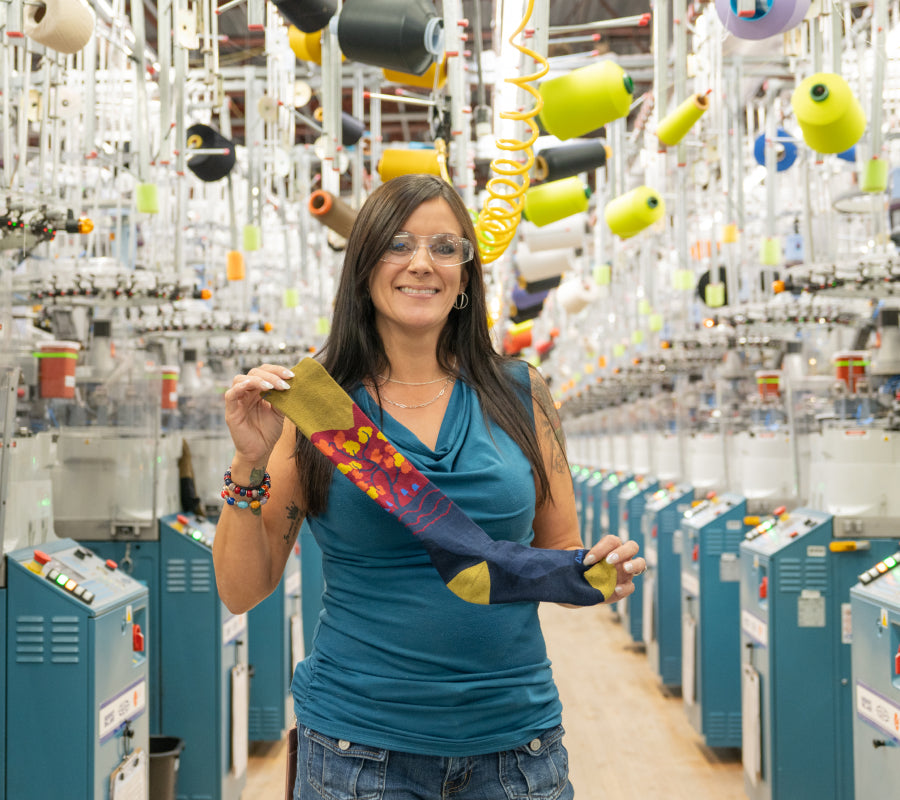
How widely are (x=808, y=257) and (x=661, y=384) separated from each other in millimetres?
5075

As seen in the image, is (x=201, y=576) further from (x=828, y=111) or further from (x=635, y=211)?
(x=828, y=111)

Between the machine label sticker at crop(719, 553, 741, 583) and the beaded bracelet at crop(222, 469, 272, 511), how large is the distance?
4.68 m

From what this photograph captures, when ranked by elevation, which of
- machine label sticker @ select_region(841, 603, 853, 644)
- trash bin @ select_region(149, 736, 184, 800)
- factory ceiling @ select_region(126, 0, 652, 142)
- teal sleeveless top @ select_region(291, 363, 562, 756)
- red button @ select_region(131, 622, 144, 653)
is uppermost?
factory ceiling @ select_region(126, 0, 652, 142)

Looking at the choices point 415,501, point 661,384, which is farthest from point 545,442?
point 661,384

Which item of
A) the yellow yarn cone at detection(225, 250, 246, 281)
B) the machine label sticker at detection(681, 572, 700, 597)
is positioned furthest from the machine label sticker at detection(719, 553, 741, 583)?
the yellow yarn cone at detection(225, 250, 246, 281)

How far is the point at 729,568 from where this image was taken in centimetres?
590

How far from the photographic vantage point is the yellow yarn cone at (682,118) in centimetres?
308

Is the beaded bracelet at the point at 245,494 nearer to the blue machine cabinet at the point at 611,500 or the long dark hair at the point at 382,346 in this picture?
the long dark hair at the point at 382,346

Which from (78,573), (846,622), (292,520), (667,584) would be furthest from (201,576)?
(667,584)

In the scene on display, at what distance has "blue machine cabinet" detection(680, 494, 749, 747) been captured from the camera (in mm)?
5844

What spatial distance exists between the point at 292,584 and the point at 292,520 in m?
4.72

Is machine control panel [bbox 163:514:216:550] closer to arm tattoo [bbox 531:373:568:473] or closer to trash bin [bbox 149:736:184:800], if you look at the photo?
trash bin [bbox 149:736:184:800]

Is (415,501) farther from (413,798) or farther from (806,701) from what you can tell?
(806,701)

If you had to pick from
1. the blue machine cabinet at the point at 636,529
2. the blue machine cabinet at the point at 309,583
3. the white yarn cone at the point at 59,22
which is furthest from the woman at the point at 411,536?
the blue machine cabinet at the point at 636,529
